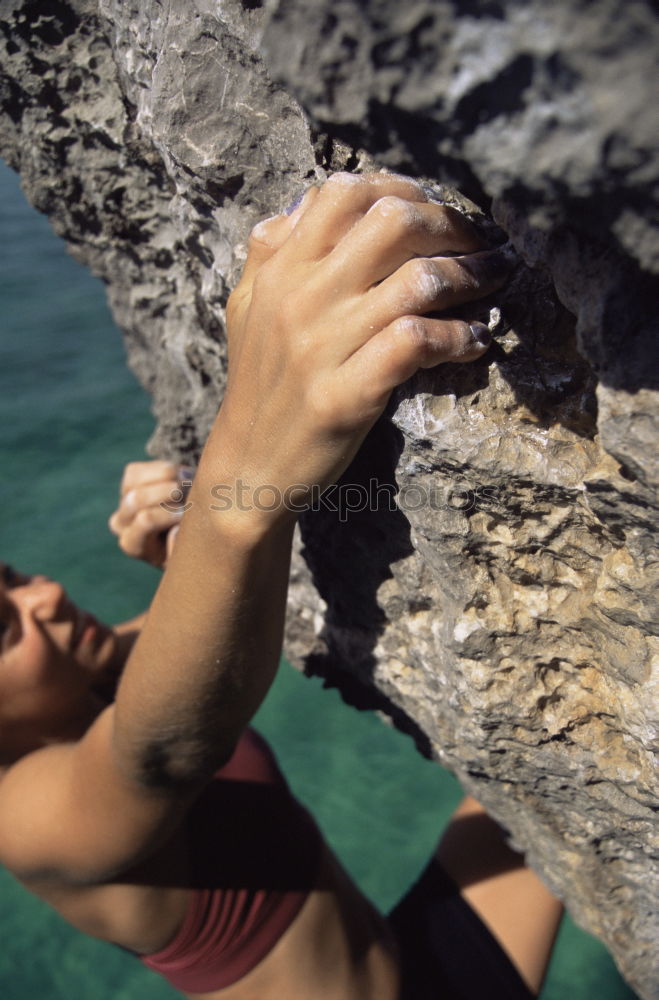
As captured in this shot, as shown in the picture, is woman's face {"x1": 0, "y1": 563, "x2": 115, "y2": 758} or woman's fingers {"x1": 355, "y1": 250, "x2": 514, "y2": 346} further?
woman's face {"x1": 0, "y1": 563, "x2": 115, "y2": 758}

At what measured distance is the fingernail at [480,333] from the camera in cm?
58

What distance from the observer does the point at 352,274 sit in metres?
0.54

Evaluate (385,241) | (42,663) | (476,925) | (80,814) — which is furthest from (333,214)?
(476,925)

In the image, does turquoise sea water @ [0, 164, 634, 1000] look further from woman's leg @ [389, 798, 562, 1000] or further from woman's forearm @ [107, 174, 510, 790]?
woman's forearm @ [107, 174, 510, 790]

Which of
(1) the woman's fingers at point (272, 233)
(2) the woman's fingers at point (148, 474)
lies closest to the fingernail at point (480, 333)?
(1) the woman's fingers at point (272, 233)

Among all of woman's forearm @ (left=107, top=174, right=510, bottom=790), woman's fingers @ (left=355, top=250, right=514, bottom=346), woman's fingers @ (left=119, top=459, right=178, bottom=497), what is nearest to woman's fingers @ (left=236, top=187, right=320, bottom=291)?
woman's forearm @ (left=107, top=174, right=510, bottom=790)

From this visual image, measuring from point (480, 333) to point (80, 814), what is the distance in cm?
73

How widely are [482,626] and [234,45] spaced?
0.58 meters

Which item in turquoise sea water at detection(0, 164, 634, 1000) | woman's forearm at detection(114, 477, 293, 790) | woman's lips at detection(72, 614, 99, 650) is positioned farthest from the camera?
turquoise sea water at detection(0, 164, 634, 1000)

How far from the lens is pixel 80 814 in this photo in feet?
3.08

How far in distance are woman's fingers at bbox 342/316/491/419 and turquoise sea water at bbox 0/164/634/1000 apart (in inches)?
81.4

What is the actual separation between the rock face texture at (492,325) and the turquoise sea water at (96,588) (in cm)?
137

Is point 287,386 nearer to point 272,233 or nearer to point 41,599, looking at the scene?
point 272,233

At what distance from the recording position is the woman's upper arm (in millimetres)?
886
